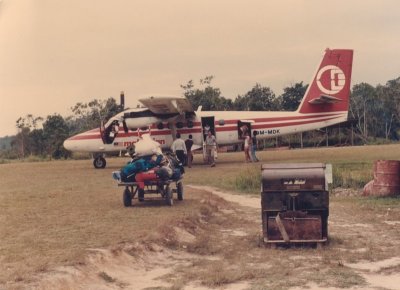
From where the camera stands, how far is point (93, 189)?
17.6 meters

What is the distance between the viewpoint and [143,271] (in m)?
8.27

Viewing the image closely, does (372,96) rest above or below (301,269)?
above

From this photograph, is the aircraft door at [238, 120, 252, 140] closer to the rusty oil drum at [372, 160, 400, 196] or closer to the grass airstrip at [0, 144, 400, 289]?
the grass airstrip at [0, 144, 400, 289]

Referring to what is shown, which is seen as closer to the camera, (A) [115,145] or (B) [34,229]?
(B) [34,229]

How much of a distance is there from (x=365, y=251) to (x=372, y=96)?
61.6 meters

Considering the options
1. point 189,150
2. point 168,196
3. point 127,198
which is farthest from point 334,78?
point 127,198

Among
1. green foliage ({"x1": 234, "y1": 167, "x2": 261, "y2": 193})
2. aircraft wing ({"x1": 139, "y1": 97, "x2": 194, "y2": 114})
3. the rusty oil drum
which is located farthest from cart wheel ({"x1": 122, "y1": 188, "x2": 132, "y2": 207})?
aircraft wing ({"x1": 139, "y1": 97, "x2": 194, "y2": 114})

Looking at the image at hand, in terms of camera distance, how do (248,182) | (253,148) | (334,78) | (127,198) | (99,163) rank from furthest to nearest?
(334,78)
(99,163)
(253,148)
(248,182)
(127,198)

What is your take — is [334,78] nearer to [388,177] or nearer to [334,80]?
[334,80]

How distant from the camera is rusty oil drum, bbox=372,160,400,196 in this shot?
1510 cm

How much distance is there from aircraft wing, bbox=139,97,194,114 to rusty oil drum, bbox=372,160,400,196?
37.0 feet

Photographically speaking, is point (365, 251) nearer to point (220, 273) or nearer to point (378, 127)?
point (220, 273)

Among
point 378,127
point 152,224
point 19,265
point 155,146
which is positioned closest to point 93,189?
point 155,146

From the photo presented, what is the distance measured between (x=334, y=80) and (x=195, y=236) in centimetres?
2002
